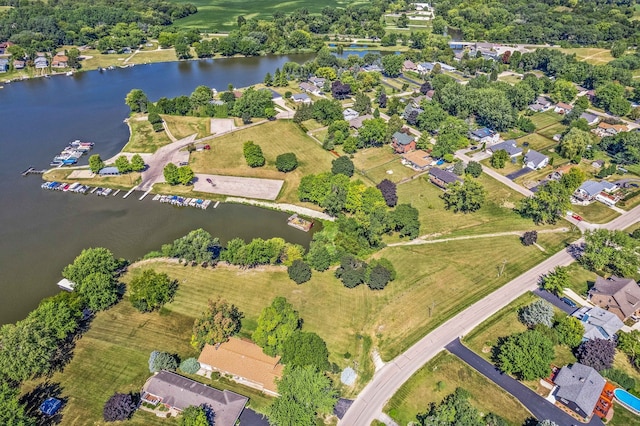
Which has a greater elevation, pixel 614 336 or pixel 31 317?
pixel 31 317

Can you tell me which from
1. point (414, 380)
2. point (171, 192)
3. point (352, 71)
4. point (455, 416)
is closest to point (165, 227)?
point (171, 192)

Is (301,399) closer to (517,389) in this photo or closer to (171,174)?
(517,389)

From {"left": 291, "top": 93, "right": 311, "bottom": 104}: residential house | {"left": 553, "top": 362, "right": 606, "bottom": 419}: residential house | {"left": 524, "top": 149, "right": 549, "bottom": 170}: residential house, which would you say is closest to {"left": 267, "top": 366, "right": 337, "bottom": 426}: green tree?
{"left": 553, "top": 362, "right": 606, "bottom": 419}: residential house

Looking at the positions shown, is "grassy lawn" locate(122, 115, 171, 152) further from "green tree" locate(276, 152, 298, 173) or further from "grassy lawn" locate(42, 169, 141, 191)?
"green tree" locate(276, 152, 298, 173)

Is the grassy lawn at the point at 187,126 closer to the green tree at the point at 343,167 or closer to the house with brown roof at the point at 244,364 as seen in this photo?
the green tree at the point at 343,167

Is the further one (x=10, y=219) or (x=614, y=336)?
(x=10, y=219)

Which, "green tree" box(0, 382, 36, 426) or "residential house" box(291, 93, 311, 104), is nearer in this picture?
"green tree" box(0, 382, 36, 426)

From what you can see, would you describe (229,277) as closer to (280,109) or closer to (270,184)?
(270,184)
